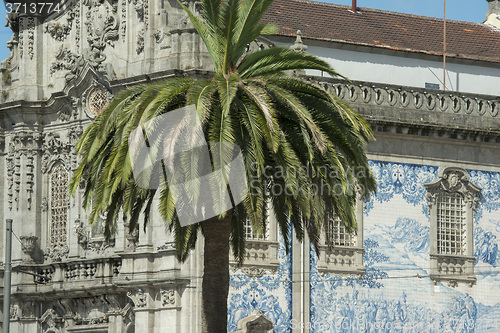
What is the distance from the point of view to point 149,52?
4747 centimetres

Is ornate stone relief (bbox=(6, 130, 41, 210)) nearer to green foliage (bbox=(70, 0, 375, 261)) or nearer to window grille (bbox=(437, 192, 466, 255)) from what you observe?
window grille (bbox=(437, 192, 466, 255))

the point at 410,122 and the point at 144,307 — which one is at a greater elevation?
the point at 410,122

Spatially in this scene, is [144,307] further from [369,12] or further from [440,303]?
[369,12]

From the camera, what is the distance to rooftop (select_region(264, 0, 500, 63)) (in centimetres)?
5241

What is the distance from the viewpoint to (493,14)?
194ft

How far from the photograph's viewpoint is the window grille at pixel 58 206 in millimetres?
50406

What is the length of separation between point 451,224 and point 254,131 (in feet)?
51.8

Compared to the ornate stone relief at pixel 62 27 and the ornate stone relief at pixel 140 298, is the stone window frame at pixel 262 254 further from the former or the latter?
the ornate stone relief at pixel 62 27

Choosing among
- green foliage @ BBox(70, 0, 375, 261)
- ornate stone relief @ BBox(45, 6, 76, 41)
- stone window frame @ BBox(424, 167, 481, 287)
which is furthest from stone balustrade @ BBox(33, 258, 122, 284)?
green foliage @ BBox(70, 0, 375, 261)

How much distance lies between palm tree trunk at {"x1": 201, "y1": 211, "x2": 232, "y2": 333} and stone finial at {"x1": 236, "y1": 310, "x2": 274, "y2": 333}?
9.18 meters

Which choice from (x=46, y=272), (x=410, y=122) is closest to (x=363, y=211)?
(x=410, y=122)

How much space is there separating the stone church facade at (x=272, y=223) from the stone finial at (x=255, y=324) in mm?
173

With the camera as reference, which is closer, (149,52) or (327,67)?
(327,67)

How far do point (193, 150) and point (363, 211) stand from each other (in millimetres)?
13949
